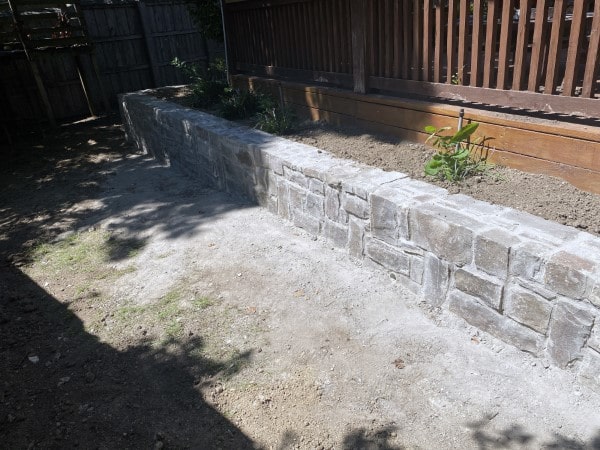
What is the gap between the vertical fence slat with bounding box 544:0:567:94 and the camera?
122 inches

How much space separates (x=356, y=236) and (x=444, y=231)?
87 cm

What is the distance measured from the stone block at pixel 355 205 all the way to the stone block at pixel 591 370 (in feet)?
5.16

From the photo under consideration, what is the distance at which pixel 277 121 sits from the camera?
5223 millimetres

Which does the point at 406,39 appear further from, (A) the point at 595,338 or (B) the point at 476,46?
(A) the point at 595,338

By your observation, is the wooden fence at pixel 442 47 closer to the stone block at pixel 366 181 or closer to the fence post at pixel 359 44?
the fence post at pixel 359 44

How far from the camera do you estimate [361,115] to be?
4.88m

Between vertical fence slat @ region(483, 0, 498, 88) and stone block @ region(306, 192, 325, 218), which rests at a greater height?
vertical fence slat @ region(483, 0, 498, 88)

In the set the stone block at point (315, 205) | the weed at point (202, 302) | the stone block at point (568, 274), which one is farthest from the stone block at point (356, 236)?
the stone block at point (568, 274)

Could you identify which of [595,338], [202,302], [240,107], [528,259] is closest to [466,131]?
[528,259]

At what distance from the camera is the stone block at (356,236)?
346cm

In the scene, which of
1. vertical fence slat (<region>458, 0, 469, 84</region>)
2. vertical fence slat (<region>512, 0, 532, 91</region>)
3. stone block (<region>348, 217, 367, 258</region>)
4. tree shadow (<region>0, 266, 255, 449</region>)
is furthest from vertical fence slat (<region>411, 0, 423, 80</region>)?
tree shadow (<region>0, 266, 255, 449</region>)

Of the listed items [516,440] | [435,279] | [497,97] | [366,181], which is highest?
[497,97]

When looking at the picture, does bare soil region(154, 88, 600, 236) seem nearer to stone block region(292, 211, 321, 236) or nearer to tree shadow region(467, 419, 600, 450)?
stone block region(292, 211, 321, 236)

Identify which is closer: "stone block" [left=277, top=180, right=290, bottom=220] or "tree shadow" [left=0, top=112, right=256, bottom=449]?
"tree shadow" [left=0, top=112, right=256, bottom=449]
